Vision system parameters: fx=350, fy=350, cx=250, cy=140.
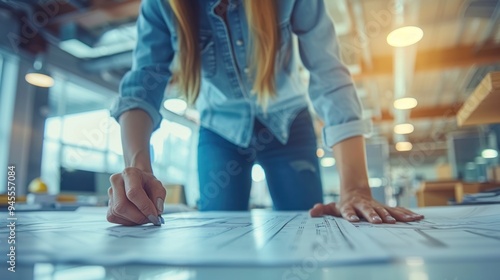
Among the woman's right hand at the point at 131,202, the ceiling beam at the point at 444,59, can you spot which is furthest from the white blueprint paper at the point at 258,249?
the ceiling beam at the point at 444,59

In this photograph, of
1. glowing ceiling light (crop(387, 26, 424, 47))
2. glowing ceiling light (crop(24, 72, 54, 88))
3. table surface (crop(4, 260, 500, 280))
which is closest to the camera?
table surface (crop(4, 260, 500, 280))

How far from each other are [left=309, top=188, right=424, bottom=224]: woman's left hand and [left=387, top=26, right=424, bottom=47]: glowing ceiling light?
2416mm

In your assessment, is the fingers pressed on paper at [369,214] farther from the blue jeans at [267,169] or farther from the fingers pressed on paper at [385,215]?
the blue jeans at [267,169]

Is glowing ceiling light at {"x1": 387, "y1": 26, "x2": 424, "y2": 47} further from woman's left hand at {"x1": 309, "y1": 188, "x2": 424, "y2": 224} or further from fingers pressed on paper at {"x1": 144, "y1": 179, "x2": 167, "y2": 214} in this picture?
fingers pressed on paper at {"x1": 144, "y1": 179, "x2": 167, "y2": 214}

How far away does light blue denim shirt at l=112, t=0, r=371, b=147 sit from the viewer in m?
0.72

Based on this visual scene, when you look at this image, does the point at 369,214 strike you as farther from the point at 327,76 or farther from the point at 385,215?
the point at 327,76

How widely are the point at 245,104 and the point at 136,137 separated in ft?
1.17

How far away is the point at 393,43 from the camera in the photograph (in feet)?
9.18

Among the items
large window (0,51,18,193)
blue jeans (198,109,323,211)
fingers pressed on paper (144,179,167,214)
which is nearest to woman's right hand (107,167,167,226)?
fingers pressed on paper (144,179,167,214)

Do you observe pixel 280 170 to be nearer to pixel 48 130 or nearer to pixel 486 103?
pixel 486 103

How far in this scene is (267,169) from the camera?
1003mm

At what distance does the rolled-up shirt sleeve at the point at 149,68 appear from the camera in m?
0.70

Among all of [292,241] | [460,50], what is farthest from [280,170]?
[460,50]

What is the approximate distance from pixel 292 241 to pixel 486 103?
717 mm
